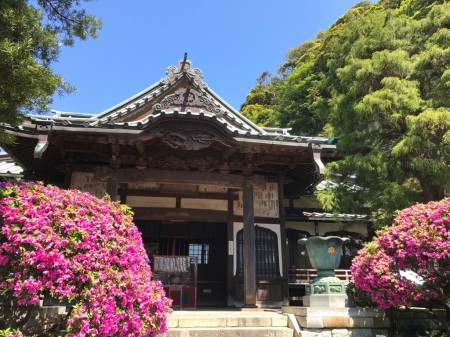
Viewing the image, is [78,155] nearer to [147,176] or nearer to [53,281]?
[147,176]

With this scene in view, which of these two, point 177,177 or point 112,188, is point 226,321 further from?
point 112,188

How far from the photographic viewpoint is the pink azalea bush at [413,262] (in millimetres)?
6020

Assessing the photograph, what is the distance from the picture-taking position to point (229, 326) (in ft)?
23.6

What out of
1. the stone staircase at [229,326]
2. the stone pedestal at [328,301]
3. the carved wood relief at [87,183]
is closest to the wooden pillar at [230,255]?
the stone staircase at [229,326]

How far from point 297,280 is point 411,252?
20.8 ft

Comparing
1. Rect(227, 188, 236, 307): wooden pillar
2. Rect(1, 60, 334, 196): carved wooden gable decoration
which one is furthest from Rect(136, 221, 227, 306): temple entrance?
Rect(1, 60, 334, 196): carved wooden gable decoration

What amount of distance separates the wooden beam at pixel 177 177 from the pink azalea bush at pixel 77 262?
4.88 metres

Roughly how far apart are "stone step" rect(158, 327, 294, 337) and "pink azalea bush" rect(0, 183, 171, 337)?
1961 millimetres

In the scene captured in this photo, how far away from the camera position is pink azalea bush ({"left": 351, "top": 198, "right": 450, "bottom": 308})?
6020 millimetres

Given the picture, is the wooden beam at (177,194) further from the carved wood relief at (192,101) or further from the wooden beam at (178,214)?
the carved wood relief at (192,101)

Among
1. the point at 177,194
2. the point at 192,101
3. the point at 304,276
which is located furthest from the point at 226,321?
the point at 192,101

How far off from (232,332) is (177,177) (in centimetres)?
459

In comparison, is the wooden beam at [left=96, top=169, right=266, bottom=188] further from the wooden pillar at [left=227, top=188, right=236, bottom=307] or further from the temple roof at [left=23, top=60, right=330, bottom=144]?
the wooden pillar at [left=227, top=188, right=236, bottom=307]

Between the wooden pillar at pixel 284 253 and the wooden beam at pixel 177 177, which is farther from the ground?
the wooden beam at pixel 177 177
